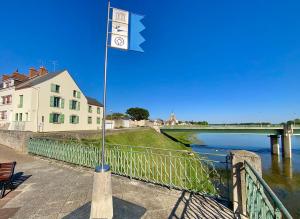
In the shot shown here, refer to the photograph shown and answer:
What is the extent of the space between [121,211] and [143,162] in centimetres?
445

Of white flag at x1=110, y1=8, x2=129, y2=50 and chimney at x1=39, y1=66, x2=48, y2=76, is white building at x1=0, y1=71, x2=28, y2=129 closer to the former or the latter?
chimney at x1=39, y1=66, x2=48, y2=76

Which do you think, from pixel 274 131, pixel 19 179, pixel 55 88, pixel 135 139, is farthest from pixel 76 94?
pixel 274 131

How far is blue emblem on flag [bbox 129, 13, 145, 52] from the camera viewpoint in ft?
12.6

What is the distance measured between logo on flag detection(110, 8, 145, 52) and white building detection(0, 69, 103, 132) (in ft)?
77.6

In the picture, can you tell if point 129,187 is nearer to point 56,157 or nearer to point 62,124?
point 56,157

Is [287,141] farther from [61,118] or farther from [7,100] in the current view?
[7,100]

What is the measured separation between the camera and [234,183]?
4.05m

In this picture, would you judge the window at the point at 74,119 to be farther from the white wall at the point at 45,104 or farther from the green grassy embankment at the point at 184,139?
the green grassy embankment at the point at 184,139

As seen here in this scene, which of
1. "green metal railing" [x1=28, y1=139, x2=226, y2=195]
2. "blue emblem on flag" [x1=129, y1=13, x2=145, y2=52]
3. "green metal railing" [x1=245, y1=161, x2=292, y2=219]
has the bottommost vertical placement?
"green metal railing" [x1=28, y1=139, x2=226, y2=195]

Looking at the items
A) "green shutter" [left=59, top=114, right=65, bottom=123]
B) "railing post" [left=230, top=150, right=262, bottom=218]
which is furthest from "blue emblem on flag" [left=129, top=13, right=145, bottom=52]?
"green shutter" [left=59, top=114, right=65, bottom=123]

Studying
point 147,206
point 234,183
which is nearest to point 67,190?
point 147,206

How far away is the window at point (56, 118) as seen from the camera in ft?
83.3

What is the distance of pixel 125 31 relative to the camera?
3.80 m

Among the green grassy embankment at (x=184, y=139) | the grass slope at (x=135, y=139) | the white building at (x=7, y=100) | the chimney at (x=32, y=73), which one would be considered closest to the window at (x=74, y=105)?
the chimney at (x=32, y=73)
